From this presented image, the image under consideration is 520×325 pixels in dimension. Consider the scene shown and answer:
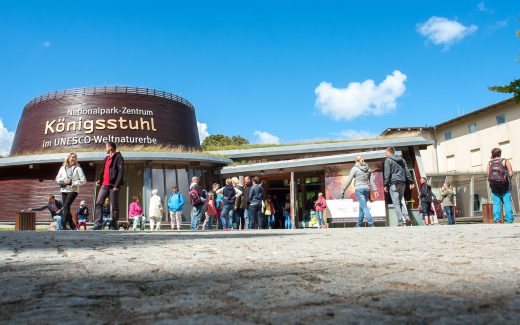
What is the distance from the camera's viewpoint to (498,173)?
973 centimetres

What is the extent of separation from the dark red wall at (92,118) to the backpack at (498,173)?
18043mm

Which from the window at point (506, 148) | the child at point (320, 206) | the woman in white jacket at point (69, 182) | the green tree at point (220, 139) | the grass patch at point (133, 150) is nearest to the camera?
the woman in white jacket at point (69, 182)

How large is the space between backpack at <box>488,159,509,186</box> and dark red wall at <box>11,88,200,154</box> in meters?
18.0

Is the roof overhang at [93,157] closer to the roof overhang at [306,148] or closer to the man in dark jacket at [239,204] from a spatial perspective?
the roof overhang at [306,148]

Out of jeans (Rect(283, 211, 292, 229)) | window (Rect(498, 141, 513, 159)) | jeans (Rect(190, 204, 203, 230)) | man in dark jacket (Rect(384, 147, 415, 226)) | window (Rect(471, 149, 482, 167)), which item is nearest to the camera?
man in dark jacket (Rect(384, 147, 415, 226))

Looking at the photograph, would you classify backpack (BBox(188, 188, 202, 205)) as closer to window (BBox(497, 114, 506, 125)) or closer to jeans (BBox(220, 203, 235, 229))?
jeans (BBox(220, 203, 235, 229))

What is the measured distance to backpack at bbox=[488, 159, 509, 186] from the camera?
9.70 metres

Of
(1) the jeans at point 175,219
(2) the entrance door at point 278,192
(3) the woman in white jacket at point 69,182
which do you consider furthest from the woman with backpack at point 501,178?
(2) the entrance door at point 278,192

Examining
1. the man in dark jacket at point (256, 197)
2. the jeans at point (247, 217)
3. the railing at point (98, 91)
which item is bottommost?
the jeans at point (247, 217)

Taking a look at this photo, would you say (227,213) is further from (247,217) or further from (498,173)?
(498,173)

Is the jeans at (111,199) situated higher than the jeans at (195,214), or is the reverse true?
the jeans at (111,199)

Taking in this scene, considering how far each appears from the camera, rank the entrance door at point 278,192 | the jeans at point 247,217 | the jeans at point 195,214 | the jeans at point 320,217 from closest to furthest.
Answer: the jeans at point 195,214, the jeans at point 247,217, the jeans at point 320,217, the entrance door at point 278,192

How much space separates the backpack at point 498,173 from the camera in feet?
31.8

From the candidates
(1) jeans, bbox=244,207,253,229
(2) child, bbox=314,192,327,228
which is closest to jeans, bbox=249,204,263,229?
(1) jeans, bbox=244,207,253,229
